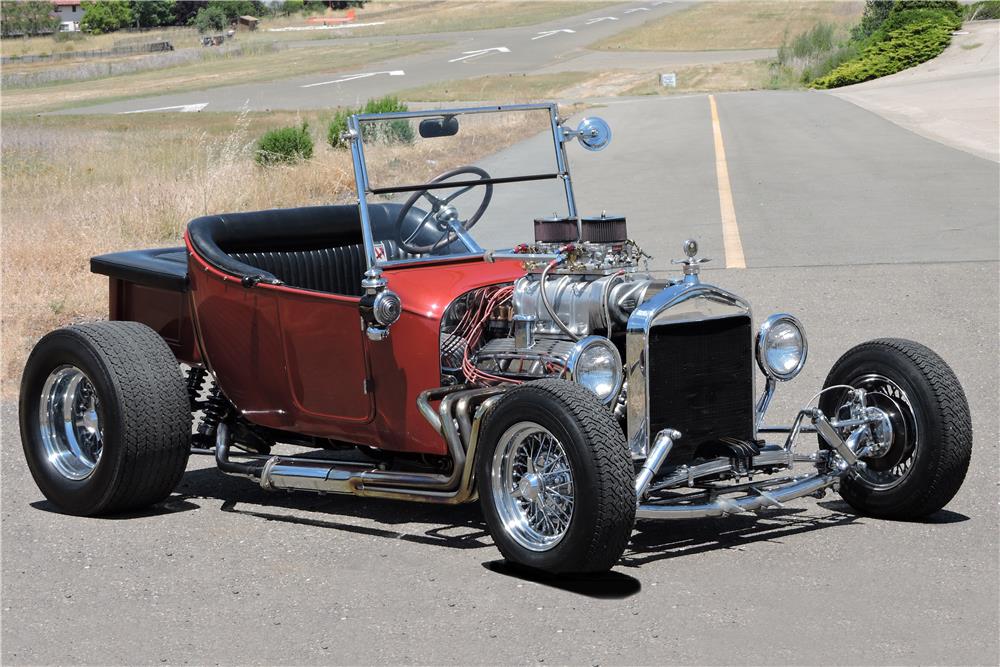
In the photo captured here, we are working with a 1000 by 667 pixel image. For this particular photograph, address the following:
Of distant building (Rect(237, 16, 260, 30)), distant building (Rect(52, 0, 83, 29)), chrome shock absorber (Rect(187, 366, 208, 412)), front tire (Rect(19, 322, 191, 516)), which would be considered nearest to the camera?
front tire (Rect(19, 322, 191, 516))

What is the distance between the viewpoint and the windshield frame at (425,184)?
5.94 metres

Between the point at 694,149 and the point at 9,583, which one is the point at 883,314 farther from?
the point at 694,149

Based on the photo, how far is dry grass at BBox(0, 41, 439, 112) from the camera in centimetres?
4934

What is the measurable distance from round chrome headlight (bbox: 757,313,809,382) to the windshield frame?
95cm

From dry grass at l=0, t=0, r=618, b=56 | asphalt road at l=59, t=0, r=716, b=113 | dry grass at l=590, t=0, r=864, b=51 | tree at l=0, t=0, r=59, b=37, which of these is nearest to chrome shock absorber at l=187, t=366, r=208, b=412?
asphalt road at l=59, t=0, r=716, b=113

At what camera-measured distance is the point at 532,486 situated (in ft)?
16.0

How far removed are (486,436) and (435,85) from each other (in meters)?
44.0

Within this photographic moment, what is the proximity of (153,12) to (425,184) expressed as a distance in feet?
286

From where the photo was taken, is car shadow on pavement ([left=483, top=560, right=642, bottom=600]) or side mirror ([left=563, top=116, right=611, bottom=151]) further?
side mirror ([left=563, top=116, right=611, bottom=151])

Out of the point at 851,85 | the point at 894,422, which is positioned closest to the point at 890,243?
the point at 894,422

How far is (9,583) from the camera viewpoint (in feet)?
16.9

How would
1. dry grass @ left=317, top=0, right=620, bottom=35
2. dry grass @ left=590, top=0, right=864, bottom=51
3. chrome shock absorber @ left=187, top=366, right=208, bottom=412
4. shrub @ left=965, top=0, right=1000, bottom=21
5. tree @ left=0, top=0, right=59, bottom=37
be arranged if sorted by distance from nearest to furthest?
chrome shock absorber @ left=187, top=366, right=208, bottom=412, shrub @ left=965, top=0, right=1000, bottom=21, dry grass @ left=590, top=0, right=864, bottom=51, dry grass @ left=317, top=0, right=620, bottom=35, tree @ left=0, top=0, right=59, bottom=37

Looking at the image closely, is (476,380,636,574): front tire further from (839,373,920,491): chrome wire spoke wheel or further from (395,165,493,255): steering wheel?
(839,373,920,491): chrome wire spoke wheel

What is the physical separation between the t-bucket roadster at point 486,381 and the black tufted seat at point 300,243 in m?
0.02
